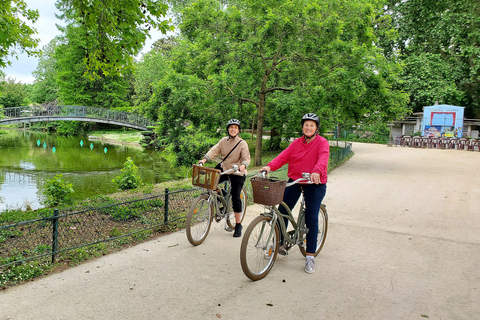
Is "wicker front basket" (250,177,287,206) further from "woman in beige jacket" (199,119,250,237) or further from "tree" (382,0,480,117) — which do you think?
"tree" (382,0,480,117)

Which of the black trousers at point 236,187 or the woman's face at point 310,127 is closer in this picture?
the woman's face at point 310,127

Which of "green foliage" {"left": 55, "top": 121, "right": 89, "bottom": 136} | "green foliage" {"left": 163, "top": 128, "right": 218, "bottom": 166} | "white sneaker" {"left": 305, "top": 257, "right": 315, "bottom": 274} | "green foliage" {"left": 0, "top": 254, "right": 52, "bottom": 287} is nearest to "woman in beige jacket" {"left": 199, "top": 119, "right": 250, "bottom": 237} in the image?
"white sneaker" {"left": 305, "top": 257, "right": 315, "bottom": 274}

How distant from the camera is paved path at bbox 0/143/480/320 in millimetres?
3568

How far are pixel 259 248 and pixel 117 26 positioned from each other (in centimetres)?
532

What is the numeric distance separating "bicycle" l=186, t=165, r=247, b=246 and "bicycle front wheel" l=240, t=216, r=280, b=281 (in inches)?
43.2

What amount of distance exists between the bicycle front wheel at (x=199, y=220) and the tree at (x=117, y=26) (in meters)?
3.64

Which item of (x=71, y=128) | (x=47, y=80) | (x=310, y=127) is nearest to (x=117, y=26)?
(x=310, y=127)

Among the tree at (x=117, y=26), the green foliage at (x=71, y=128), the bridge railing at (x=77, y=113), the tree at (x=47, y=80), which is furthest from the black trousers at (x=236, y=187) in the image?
the tree at (x=47, y=80)

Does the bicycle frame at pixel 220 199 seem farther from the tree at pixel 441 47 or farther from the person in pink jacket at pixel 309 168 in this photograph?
the tree at pixel 441 47

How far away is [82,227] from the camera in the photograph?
6207mm

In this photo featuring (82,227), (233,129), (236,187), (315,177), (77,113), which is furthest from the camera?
(77,113)

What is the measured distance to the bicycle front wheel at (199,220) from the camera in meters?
5.26

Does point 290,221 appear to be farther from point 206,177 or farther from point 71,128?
point 71,128

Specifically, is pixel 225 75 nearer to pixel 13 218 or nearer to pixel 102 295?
pixel 13 218
